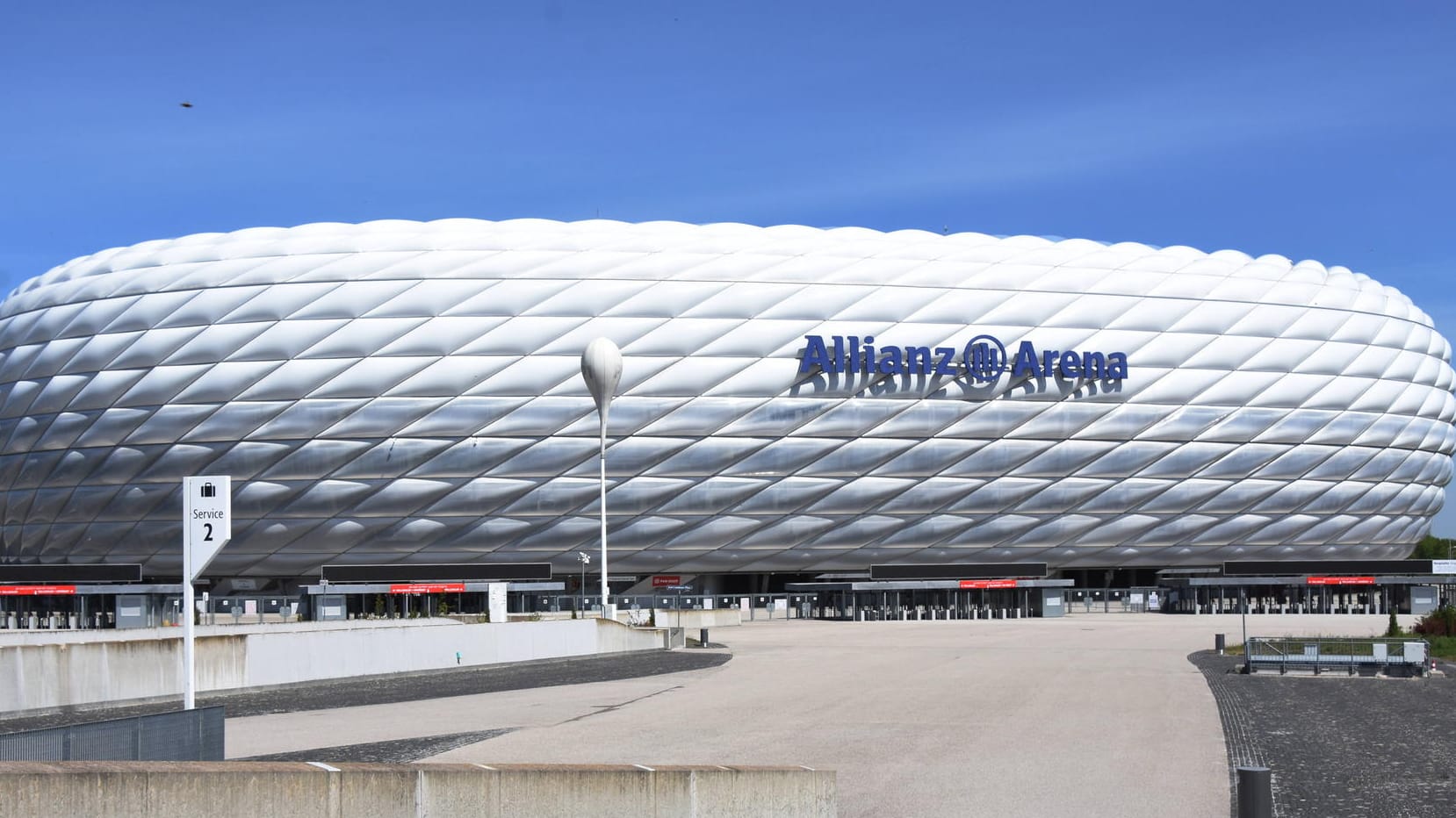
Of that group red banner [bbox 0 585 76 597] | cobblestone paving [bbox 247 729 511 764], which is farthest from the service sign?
red banner [bbox 0 585 76 597]

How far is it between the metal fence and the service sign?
1563 millimetres

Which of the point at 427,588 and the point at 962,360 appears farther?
the point at 962,360

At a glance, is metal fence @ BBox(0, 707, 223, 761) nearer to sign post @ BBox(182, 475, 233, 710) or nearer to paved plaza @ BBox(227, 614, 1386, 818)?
sign post @ BBox(182, 475, 233, 710)

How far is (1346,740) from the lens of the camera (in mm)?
18078

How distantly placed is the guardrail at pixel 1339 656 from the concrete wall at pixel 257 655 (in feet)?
47.2

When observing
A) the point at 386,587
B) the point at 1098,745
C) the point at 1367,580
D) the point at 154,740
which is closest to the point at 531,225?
the point at 386,587

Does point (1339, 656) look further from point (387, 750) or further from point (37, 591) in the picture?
point (37, 591)

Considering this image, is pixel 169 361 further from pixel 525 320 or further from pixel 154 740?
pixel 154 740

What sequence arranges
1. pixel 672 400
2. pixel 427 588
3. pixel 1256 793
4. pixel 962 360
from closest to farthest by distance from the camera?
pixel 1256 793, pixel 427 588, pixel 672 400, pixel 962 360

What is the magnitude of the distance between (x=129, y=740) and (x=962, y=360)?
56.9m

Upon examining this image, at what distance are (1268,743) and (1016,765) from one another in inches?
156

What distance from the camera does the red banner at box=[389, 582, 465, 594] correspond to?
60094 mm

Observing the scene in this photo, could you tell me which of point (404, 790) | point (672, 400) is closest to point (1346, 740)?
point (404, 790)

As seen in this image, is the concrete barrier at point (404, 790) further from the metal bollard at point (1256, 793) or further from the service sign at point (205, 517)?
the service sign at point (205, 517)
